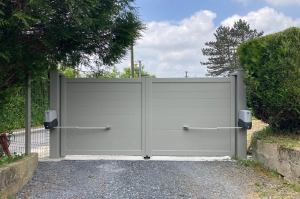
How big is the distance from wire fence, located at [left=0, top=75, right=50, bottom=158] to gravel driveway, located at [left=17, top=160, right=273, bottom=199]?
31.9 inches

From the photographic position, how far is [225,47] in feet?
88.7

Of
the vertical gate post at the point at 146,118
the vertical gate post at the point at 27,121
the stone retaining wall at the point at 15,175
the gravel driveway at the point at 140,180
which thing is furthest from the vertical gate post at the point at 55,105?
the vertical gate post at the point at 146,118

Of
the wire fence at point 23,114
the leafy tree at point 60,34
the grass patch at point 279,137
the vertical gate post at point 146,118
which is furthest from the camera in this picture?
the vertical gate post at point 146,118

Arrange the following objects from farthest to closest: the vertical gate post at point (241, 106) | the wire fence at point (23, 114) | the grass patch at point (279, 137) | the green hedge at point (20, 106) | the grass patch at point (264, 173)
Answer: the vertical gate post at point (241, 106) < the wire fence at point (23, 114) < the green hedge at point (20, 106) < the grass patch at point (279, 137) < the grass patch at point (264, 173)

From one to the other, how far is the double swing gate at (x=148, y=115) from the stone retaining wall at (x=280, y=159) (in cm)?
63

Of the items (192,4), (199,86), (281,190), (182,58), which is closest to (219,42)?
(182,58)

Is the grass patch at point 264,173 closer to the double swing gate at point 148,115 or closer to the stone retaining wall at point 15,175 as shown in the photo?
the double swing gate at point 148,115

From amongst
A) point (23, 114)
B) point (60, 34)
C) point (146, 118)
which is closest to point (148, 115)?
point (146, 118)

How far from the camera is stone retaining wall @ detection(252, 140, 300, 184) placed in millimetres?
3340

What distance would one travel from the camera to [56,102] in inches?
186

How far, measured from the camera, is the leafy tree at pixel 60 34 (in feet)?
10.1

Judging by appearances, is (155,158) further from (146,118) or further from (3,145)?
(3,145)

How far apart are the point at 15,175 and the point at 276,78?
13.6 ft

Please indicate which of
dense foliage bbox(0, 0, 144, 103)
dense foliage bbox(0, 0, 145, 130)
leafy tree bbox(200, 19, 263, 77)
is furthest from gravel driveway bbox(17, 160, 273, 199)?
leafy tree bbox(200, 19, 263, 77)
